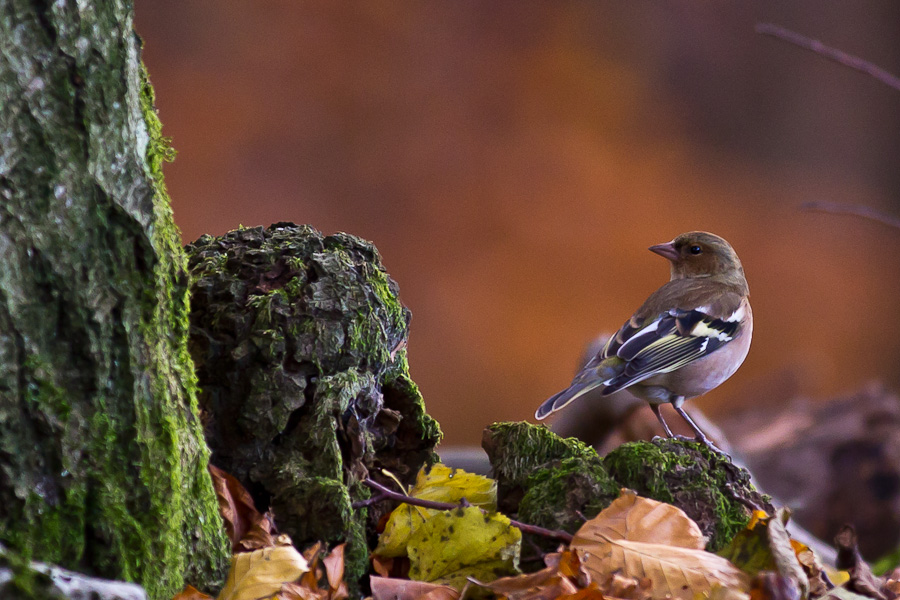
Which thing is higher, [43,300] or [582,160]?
[582,160]

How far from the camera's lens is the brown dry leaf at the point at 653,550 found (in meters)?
1.59

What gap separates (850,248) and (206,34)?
20.3ft

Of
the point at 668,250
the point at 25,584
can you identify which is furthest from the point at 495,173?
the point at 25,584

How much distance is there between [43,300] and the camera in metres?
1.46

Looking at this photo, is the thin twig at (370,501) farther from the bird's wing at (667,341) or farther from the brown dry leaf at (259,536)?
the bird's wing at (667,341)

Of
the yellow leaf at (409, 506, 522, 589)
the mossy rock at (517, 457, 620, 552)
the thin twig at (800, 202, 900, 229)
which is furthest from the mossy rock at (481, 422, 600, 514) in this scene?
the thin twig at (800, 202, 900, 229)

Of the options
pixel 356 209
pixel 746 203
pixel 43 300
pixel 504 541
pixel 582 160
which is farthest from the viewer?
pixel 746 203

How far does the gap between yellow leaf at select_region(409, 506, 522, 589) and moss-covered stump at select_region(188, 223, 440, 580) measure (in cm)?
16

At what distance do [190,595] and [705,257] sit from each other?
319 centimetres

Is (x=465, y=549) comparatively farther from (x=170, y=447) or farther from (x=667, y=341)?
(x=667, y=341)

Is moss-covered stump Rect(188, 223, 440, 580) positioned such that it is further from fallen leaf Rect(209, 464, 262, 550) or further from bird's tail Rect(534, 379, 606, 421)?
bird's tail Rect(534, 379, 606, 421)

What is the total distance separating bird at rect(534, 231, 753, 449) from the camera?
11.5 ft

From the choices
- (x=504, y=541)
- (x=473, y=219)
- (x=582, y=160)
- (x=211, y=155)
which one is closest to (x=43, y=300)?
(x=504, y=541)

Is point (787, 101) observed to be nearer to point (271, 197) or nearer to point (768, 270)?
point (768, 270)
